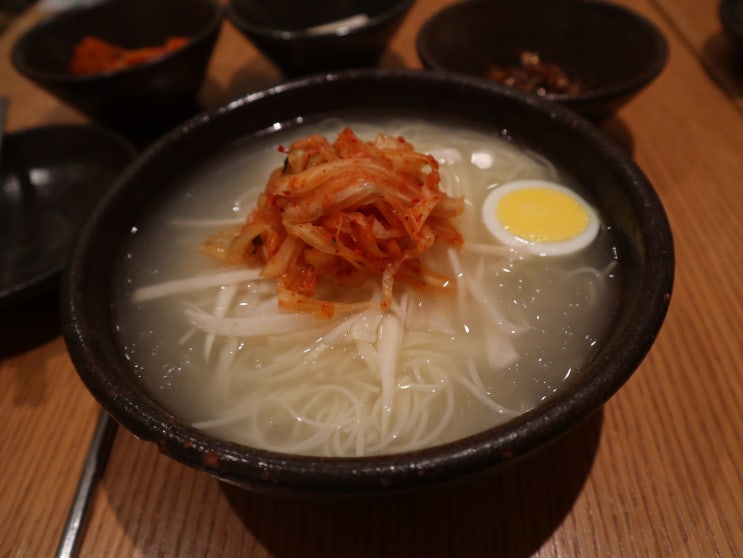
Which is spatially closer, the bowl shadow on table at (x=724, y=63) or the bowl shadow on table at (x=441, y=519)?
the bowl shadow on table at (x=441, y=519)

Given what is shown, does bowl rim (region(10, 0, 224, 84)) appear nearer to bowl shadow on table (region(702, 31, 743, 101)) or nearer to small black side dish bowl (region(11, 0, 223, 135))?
small black side dish bowl (region(11, 0, 223, 135))

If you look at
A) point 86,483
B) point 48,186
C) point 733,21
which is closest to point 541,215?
point 86,483

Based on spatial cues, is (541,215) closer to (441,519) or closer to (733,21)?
(441,519)

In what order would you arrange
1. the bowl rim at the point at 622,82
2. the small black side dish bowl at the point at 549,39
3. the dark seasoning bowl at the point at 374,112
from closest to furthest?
the dark seasoning bowl at the point at 374,112 → the bowl rim at the point at 622,82 → the small black side dish bowl at the point at 549,39

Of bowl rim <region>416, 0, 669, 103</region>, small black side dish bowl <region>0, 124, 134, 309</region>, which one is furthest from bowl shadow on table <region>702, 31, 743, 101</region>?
small black side dish bowl <region>0, 124, 134, 309</region>

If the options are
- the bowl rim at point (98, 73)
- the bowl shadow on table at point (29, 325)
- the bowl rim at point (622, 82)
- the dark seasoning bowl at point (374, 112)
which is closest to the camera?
the dark seasoning bowl at point (374, 112)

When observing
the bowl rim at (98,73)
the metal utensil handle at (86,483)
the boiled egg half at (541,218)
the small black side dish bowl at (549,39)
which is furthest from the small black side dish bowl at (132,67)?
the boiled egg half at (541,218)

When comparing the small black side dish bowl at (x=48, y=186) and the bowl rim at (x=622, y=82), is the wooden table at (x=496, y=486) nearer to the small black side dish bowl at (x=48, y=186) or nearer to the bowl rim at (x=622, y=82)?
the small black side dish bowl at (x=48, y=186)
